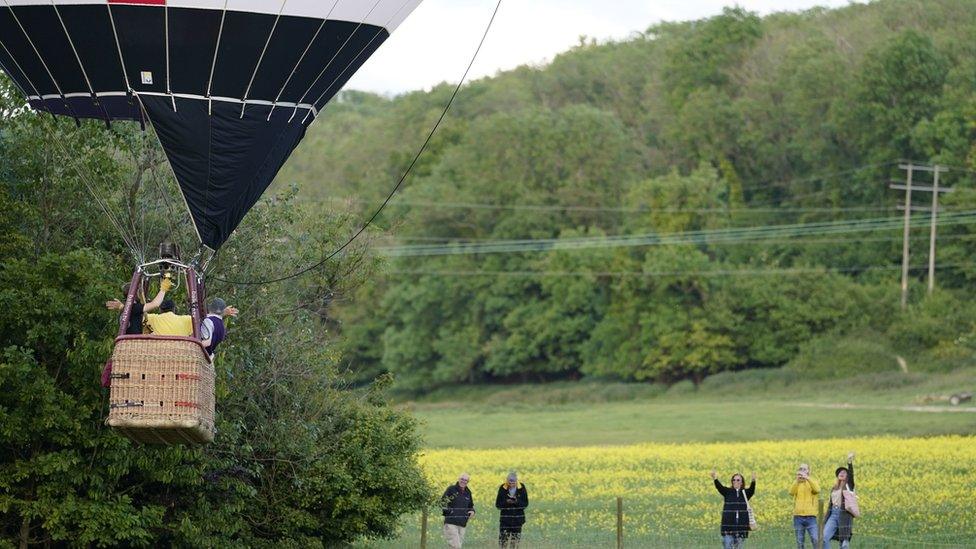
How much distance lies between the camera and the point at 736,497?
63.9 ft

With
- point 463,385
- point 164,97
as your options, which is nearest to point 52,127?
point 164,97

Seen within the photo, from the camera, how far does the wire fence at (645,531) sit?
842 inches

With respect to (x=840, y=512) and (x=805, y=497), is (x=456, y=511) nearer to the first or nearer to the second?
(x=805, y=497)

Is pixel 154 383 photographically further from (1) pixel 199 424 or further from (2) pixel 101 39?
(2) pixel 101 39

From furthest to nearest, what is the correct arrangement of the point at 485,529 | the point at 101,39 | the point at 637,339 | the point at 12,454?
the point at 637,339
the point at 485,529
the point at 12,454
the point at 101,39

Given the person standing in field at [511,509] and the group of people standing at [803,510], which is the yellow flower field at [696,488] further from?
the group of people standing at [803,510]

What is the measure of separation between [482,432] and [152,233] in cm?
3270

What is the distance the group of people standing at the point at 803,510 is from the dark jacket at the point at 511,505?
8.47 ft

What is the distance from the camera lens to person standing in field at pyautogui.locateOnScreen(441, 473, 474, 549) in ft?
66.4

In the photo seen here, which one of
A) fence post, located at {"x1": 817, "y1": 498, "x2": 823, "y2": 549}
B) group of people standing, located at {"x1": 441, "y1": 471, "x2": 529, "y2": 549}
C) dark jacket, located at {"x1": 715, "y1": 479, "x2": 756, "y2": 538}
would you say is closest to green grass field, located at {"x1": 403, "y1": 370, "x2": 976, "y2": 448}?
fence post, located at {"x1": 817, "y1": 498, "x2": 823, "y2": 549}

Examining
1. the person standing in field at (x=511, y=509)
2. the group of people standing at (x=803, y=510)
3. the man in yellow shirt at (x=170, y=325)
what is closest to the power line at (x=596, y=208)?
the person standing in field at (x=511, y=509)

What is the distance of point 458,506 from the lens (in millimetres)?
20281

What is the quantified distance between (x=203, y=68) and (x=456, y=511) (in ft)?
24.1

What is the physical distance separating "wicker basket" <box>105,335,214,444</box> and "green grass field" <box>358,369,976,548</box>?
316 inches
